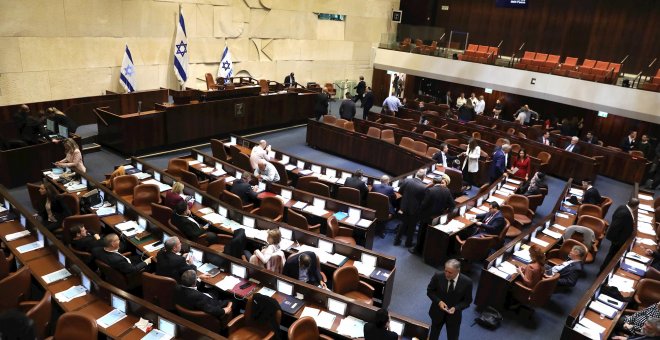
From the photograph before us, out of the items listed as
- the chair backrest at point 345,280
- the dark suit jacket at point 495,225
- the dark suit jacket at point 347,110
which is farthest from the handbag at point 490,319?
the dark suit jacket at point 347,110

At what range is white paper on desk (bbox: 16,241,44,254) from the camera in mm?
6013

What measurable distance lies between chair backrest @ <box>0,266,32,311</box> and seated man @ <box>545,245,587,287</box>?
6.95 metres

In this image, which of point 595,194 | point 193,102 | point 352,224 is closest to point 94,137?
point 193,102

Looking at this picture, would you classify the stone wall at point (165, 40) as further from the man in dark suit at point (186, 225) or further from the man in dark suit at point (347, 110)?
the man in dark suit at point (186, 225)

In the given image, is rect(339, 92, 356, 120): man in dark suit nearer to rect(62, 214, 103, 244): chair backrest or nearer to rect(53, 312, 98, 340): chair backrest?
rect(62, 214, 103, 244): chair backrest

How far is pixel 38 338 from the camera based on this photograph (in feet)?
15.4

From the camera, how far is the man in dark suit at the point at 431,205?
7977mm

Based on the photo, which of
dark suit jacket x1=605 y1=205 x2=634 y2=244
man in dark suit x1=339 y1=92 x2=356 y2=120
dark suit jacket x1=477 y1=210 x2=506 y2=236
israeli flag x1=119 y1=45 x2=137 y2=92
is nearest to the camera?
dark suit jacket x1=477 y1=210 x2=506 y2=236

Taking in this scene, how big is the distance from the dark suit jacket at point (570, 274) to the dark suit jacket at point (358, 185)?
11.8 ft

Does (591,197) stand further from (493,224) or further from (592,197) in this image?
(493,224)

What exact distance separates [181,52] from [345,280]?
40.4 ft

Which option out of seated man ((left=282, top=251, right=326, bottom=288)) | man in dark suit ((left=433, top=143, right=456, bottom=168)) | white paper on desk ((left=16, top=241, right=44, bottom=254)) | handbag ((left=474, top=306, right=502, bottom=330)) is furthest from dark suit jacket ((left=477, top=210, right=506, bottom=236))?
white paper on desk ((left=16, top=241, right=44, bottom=254))

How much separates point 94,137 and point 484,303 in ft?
35.7

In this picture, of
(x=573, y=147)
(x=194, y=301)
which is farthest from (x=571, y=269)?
(x=573, y=147)
